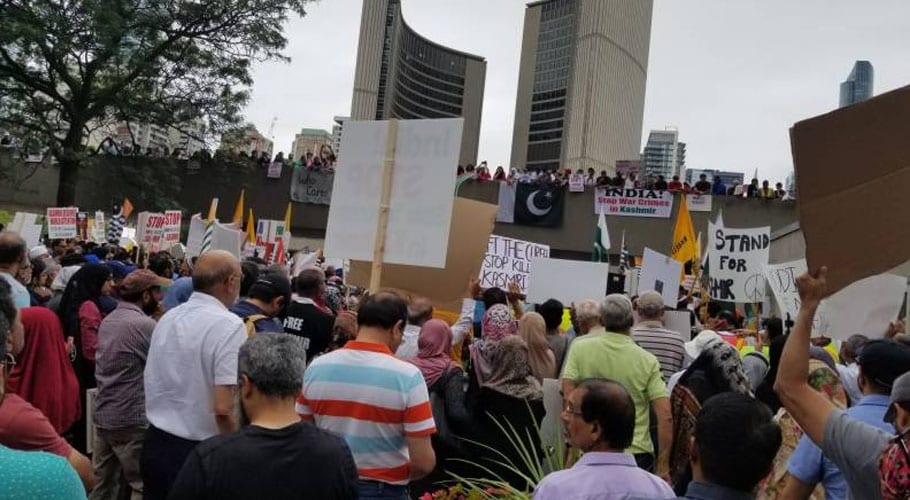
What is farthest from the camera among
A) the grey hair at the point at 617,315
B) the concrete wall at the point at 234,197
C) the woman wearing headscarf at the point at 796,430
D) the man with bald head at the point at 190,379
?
the concrete wall at the point at 234,197

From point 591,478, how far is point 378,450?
1121 mm

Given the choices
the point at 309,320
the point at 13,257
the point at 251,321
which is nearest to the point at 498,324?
the point at 309,320

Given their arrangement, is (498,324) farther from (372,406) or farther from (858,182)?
(858,182)

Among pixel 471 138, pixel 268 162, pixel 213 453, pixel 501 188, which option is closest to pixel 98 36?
pixel 268 162

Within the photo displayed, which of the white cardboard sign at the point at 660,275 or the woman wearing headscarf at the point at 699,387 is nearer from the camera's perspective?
the woman wearing headscarf at the point at 699,387

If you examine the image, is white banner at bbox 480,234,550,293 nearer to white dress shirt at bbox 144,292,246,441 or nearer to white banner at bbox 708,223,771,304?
white banner at bbox 708,223,771,304

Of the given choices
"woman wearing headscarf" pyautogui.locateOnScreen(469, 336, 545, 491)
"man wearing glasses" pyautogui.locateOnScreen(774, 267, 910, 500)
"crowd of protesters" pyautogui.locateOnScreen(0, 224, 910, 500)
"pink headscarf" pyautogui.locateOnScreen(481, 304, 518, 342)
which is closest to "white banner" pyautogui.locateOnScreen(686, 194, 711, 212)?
"crowd of protesters" pyautogui.locateOnScreen(0, 224, 910, 500)

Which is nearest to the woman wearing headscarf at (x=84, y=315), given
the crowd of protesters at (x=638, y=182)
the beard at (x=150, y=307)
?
the beard at (x=150, y=307)

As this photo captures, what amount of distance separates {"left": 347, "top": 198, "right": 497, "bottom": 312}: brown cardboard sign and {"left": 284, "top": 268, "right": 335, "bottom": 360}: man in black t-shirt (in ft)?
2.08

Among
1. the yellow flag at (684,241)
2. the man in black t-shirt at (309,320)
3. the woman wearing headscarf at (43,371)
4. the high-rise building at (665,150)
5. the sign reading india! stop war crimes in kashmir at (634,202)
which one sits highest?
the high-rise building at (665,150)

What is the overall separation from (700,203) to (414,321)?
20.8 metres

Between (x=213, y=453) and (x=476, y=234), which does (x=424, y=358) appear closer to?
(x=476, y=234)

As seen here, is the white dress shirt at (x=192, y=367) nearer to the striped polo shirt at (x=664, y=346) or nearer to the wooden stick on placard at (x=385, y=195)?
the wooden stick on placard at (x=385, y=195)

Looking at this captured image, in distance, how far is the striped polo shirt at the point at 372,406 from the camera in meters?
3.21
